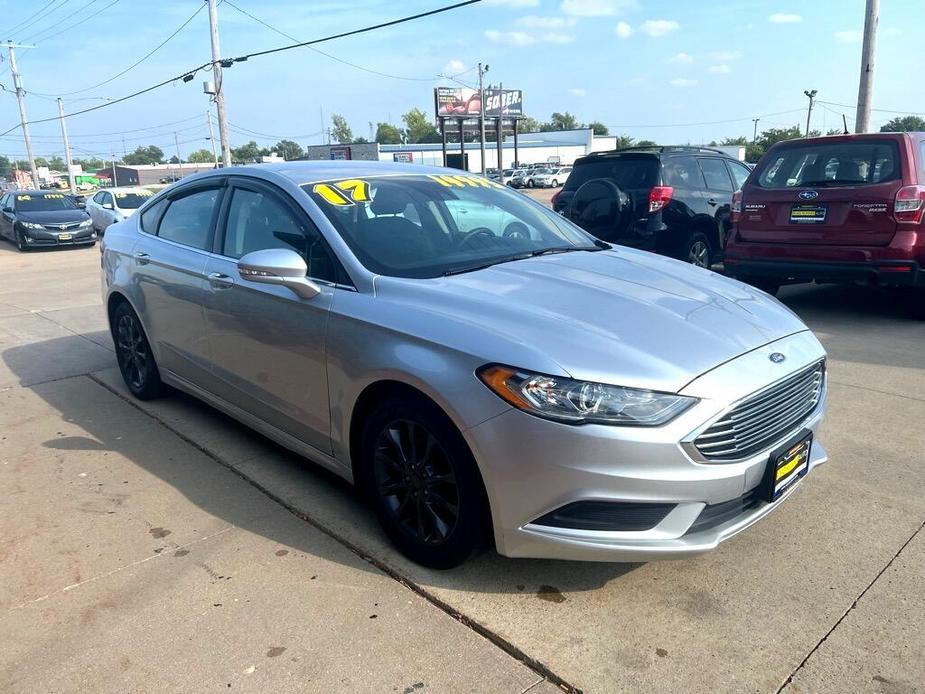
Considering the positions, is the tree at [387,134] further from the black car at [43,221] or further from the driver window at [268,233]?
the driver window at [268,233]

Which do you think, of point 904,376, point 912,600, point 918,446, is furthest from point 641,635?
point 904,376

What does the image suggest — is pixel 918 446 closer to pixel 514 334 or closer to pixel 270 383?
pixel 514 334

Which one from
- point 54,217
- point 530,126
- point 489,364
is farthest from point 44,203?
point 530,126

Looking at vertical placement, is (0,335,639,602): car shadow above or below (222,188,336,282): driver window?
below

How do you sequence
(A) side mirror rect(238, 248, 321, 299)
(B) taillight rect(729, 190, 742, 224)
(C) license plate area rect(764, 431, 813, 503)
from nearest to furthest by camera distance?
(C) license plate area rect(764, 431, 813, 503) < (A) side mirror rect(238, 248, 321, 299) < (B) taillight rect(729, 190, 742, 224)

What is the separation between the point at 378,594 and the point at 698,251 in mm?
7295

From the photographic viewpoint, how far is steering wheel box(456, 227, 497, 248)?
364 cm

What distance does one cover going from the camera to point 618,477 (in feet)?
7.95

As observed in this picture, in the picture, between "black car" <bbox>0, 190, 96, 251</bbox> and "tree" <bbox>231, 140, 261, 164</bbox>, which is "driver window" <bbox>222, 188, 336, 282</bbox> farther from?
"tree" <bbox>231, 140, 261, 164</bbox>

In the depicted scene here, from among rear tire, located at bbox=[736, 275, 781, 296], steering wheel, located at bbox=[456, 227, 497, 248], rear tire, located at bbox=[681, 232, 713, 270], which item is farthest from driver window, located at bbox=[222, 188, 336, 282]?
rear tire, located at bbox=[681, 232, 713, 270]

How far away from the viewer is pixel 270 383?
144 inches

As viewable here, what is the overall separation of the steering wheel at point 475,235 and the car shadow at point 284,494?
1.39m

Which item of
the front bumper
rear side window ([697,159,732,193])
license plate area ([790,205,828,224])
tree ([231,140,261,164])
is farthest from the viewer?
tree ([231,140,261,164])

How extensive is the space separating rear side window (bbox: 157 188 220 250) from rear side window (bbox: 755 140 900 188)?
5.49 metres
